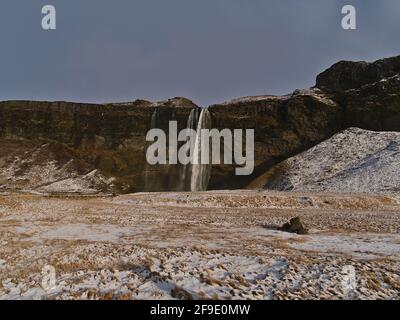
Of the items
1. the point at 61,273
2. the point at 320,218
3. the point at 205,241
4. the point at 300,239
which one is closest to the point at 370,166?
the point at 320,218

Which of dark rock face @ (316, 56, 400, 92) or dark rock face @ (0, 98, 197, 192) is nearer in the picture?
dark rock face @ (0, 98, 197, 192)

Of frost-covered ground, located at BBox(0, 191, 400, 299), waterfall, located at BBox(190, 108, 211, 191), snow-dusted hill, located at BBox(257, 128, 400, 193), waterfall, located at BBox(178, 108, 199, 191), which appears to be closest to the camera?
frost-covered ground, located at BBox(0, 191, 400, 299)

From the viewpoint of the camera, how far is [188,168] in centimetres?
6712

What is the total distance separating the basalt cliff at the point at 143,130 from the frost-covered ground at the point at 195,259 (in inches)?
1691

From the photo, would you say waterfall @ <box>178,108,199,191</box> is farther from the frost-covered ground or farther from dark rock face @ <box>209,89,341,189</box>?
the frost-covered ground

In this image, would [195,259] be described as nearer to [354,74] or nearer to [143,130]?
[143,130]

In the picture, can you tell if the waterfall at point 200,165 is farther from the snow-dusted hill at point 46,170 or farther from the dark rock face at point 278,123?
the snow-dusted hill at point 46,170

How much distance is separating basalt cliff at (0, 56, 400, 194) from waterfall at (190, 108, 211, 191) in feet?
3.75

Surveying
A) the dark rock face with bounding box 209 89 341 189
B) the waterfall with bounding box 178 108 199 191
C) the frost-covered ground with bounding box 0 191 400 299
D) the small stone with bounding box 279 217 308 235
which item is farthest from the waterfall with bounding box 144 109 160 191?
the small stone with bounding box 279 217 308 235

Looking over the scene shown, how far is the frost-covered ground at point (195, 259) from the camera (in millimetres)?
9377

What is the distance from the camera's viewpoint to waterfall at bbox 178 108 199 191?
2569 inches

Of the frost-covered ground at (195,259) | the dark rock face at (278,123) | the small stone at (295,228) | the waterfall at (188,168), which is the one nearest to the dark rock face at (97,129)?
the waterfall at (188,168)

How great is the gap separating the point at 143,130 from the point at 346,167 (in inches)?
1612

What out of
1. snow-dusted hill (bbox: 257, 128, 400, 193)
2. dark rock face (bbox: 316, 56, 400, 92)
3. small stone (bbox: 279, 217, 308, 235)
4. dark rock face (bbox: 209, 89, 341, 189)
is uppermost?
dark rock face (bbox: 316, 56, 400, 92)
